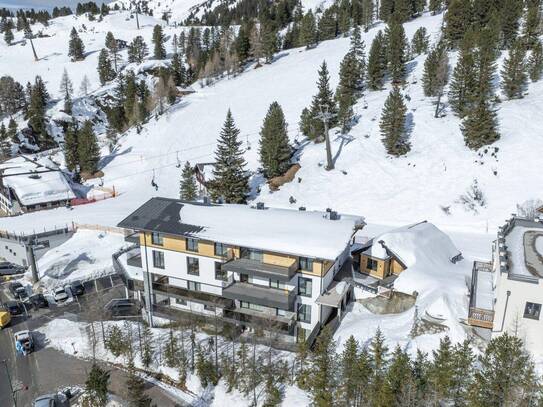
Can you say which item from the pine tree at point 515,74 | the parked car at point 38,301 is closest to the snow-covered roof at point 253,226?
the parked car at point 38,301

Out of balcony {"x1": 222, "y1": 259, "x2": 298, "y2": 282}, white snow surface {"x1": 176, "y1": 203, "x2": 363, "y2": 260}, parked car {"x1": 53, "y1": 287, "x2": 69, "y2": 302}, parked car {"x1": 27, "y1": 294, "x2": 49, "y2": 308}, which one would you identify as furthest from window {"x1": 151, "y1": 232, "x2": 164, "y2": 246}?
parked car {"x1": 27, "y1": 294, "x2": 49, "y2": 308}

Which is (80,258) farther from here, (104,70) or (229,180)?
(104,70)

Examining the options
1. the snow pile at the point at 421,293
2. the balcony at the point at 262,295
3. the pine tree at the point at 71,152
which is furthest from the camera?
the pine tree at the point at 71,152

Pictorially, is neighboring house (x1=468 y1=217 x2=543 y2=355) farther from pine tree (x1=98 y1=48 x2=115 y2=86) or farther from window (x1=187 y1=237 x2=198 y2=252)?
pine tree (x1=98 y1=48 x2=115 y2=86)

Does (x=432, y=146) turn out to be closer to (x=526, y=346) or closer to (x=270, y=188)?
(x=270, y=188)

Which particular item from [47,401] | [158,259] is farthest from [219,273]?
[47,401]

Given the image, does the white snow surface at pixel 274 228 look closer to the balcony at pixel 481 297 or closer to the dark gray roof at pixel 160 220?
the dark gray roof at pixel 160 220
